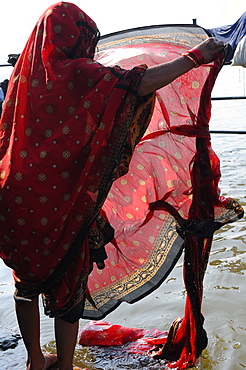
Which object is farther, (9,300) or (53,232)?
(9,300)

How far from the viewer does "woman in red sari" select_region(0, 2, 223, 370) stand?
198cm

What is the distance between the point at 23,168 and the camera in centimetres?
204

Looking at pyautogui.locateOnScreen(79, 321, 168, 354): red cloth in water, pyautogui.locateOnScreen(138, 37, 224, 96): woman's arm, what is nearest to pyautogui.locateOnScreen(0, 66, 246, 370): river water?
pyautogui.locateOnScreen(79, 321, 168, 354): red cloth in water

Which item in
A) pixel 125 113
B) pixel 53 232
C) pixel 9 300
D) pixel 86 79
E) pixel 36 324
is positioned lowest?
pixel 9 300

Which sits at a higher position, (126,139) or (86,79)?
(86,79)

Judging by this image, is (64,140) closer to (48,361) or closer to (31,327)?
(31,327)

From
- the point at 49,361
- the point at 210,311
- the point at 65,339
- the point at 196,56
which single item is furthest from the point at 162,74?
the point at 210,311

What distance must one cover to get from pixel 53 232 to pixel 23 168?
308 mm

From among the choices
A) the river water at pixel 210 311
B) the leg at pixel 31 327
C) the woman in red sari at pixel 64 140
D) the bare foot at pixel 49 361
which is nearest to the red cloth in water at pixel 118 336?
the river water at pixel 210 311

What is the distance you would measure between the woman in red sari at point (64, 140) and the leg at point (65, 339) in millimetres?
37

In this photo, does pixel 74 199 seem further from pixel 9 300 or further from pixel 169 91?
pixel 9 300

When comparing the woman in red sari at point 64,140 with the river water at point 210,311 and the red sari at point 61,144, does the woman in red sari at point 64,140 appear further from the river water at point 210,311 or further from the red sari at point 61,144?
the river water at point 210,311

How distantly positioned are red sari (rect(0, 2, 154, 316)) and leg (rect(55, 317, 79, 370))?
8 cm

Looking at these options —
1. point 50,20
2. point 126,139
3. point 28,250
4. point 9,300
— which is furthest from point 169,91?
point 9,300
